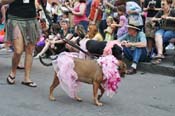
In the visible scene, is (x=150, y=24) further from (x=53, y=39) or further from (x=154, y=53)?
(x=53, y=39)

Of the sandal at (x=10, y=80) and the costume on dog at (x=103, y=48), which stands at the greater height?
the costume on dog at (x=103, y=48)

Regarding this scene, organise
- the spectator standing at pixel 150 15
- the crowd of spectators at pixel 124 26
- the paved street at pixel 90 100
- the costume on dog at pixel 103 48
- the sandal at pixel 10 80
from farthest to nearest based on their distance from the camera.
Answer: the spectator standing at pixel 150 15, the crowd of spectators at pixel 124 26, the sandal at pixel 10 80, the costume on dog at pixel 103 48, the paved street at pixel 90 100

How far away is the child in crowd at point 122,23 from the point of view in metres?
11.1

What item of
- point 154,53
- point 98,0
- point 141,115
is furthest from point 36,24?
point 98,0

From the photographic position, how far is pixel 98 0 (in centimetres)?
1278

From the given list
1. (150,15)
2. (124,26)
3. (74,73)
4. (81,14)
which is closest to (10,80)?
(74,73)

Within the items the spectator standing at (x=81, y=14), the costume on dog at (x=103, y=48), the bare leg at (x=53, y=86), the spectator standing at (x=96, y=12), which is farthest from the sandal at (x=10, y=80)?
the spectator standing at (x=96, y=12)

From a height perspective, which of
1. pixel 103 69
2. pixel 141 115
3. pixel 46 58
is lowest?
pixel 46 58

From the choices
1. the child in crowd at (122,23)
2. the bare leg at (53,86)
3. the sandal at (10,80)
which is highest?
the child in crowd at (122,23)

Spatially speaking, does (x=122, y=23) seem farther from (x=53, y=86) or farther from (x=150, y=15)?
(x=53, y=86)

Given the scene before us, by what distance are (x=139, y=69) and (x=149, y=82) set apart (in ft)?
4.22

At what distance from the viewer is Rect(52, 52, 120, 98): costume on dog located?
7012 millimetres

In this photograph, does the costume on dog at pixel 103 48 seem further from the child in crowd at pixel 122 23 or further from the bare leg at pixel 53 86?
the child in crowd at pixel 122 23

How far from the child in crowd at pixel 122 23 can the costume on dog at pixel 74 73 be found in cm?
394
